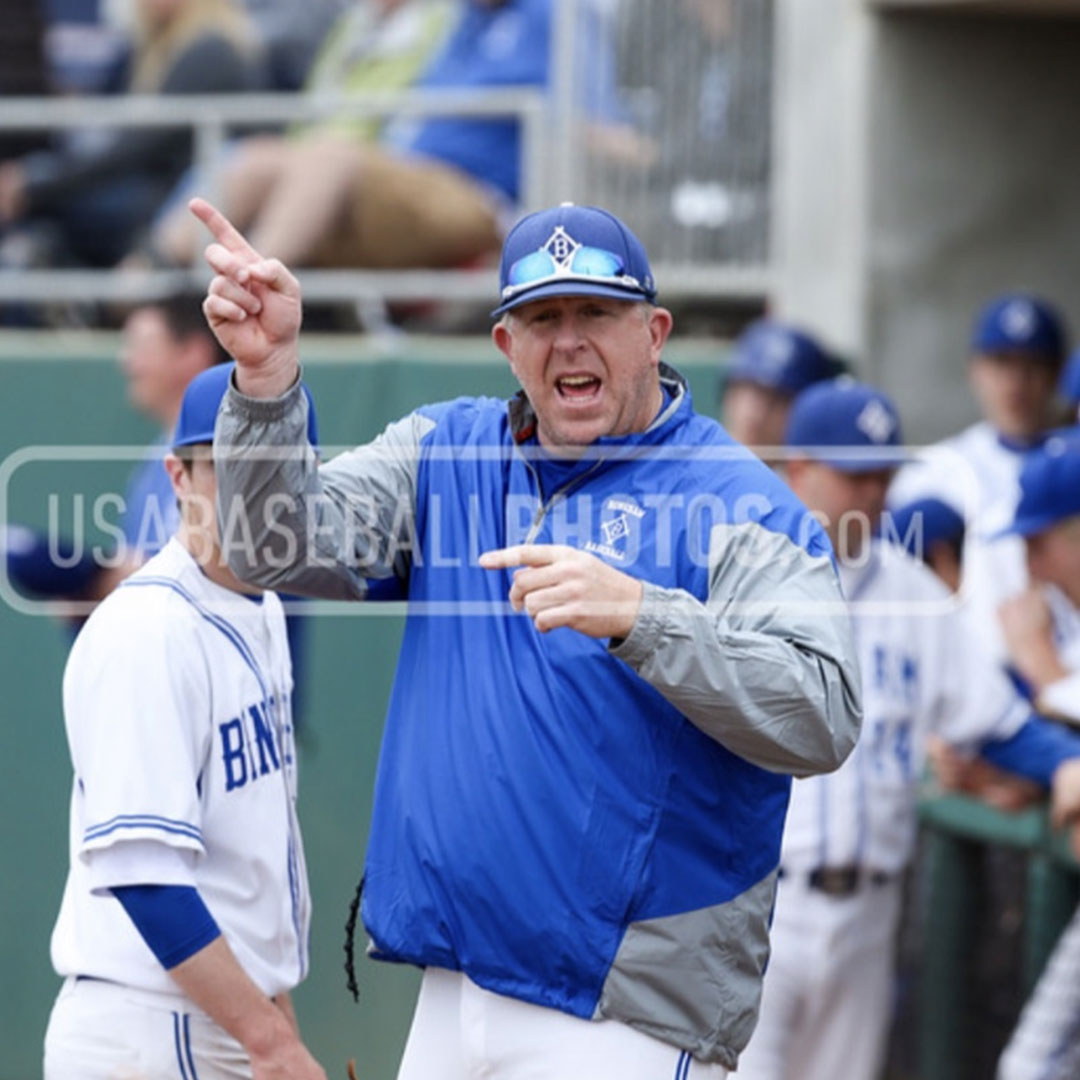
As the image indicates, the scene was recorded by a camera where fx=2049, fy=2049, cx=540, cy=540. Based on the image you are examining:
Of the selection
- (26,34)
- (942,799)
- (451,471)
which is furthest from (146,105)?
(451,471)

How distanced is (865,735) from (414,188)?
3.25 m

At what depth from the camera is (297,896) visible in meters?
3.58

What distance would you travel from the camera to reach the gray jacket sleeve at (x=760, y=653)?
2.81m

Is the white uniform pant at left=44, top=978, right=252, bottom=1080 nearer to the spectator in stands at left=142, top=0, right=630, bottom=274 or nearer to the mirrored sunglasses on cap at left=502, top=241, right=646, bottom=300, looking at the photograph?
the mirrored sunglasses on cap at left=502, top=241, right=646, bottom=300

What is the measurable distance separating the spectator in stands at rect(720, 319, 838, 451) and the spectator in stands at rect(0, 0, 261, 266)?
3.05m

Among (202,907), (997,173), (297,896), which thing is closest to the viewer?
(202,907)

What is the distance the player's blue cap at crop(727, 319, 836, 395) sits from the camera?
6230mm

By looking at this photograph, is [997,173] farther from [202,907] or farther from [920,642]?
[202,907]

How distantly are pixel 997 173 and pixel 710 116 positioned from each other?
3.62 ft

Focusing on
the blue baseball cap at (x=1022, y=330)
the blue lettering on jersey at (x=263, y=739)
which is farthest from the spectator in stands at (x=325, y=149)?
the blue lettering on jersey at (x=263, y=739)

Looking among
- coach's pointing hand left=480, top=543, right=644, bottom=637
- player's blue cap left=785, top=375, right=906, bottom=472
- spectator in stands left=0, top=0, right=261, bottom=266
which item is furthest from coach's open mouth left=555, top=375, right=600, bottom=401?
spectator in stands left=0, top=0, right=261, bottom=266

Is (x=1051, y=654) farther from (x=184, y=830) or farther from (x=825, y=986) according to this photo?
(x=184, y=830)

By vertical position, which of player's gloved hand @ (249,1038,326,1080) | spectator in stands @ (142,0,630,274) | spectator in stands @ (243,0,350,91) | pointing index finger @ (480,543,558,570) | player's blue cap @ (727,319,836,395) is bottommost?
player's gloved hand @ (249,1038,326,1080)

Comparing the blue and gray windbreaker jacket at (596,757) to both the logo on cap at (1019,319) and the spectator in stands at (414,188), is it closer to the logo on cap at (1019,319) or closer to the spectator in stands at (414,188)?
the logo on cap at (1019,319)
